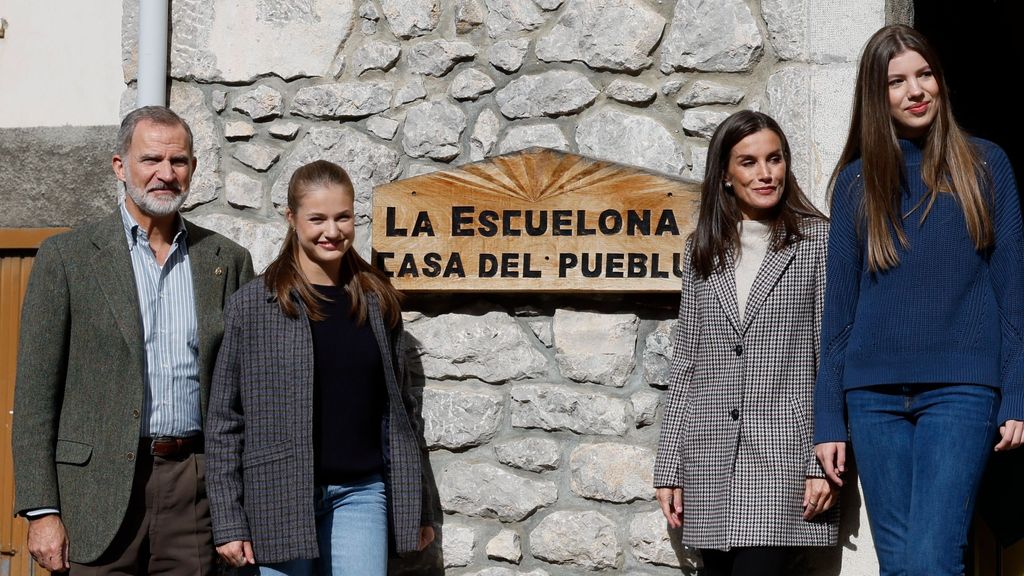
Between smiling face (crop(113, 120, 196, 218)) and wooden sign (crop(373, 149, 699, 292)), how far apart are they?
729mm

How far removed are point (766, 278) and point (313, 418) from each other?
1.26 metres

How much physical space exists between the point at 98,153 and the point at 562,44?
1778 millimetres

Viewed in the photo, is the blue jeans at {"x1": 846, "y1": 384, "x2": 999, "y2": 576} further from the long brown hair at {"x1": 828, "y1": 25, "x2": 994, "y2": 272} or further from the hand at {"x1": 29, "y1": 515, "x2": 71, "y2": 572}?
the hand at {"x1": 29, "y1": 515, "x2": 71, "y2": 572}

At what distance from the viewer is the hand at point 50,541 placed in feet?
10.2

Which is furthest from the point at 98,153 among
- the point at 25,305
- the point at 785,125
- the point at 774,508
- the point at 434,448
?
the point at 774,508

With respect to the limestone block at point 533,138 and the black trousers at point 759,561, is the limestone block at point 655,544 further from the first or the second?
the limestone block at point 533,138

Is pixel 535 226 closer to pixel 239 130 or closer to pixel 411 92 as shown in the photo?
pixel 411 92

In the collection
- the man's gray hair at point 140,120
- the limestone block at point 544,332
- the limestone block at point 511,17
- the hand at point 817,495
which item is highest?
the limestone block at point 511,17

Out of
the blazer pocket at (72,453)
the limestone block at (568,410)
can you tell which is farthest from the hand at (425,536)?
the blazer pocket at (72,453)

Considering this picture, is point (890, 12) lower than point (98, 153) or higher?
higher

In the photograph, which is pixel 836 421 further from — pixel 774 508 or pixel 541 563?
pixel 541 563

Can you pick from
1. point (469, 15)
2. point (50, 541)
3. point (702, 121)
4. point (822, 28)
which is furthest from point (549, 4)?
point (50, 541)

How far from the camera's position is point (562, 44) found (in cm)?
387

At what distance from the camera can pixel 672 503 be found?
340cm
